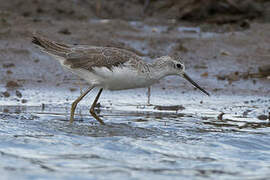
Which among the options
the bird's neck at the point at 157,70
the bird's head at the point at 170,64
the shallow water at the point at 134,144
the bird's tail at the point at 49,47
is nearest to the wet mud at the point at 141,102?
the shallow water at the point at 134,144

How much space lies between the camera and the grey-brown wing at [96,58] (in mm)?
7864

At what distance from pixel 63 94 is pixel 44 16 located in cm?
462

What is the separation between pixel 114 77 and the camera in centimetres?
786

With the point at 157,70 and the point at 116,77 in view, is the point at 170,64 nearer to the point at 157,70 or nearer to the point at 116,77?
the point at 157,70

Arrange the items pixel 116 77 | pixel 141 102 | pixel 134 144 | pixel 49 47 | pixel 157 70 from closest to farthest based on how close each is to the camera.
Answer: pixel 134 144
pixel 116 77
pixel 49 47
pixel 157 70
pixel 141 102

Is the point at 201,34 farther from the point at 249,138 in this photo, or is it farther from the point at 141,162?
the point at 141,162

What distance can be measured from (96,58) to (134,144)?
154 centimetres

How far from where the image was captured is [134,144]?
7.02 metres

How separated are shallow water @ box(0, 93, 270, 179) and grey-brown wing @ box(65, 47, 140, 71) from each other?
0.87 meters

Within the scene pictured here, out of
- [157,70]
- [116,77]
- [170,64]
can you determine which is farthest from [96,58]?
[170,64]

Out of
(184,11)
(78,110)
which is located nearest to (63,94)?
(78,110)

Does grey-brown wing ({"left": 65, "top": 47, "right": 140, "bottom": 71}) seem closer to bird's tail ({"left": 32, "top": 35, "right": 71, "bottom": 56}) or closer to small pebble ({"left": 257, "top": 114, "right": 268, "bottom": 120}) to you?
bird's tail ({"left": 32, "top": 35, "right": 71, "bottom": 56})

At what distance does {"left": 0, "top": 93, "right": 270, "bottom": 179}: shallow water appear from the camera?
19.7 feet

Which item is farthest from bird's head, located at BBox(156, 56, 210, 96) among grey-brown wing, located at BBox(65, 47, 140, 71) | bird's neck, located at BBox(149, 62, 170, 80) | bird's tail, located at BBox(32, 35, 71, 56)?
bird's tail, located at BBox(32, 35, 71, 56)
